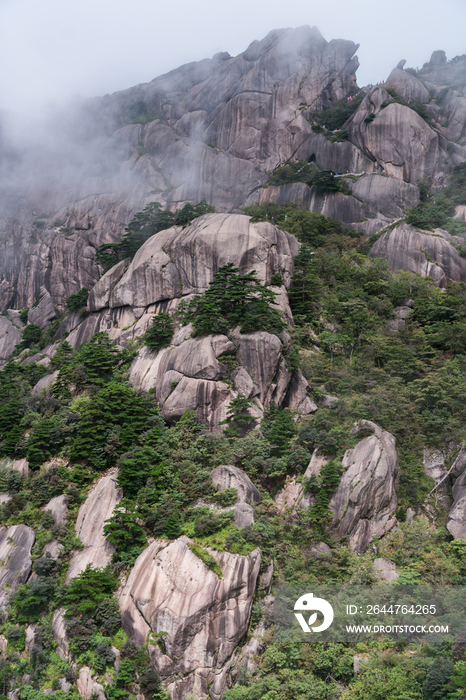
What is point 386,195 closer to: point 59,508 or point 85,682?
point 59,508

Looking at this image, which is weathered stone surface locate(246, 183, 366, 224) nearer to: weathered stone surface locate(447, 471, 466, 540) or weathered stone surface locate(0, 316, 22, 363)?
weathered stone surface locate(0, 316, 22, 363)

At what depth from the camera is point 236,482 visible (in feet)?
74.2

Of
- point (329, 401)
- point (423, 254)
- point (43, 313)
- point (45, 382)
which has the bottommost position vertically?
point (43, 313)

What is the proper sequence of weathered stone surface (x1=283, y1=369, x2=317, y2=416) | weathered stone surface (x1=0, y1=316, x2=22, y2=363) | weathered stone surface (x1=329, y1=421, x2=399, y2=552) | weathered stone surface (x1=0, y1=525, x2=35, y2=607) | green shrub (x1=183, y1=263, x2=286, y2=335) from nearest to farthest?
1. weathered stone surface (x1=329, y1=421, x2=399, y2=552)
2. weathered stone surface (x1=0, y1=525, x2=35, y2=607)
3. weathered stone surface (x1=283, y1=369, x2=317, y2=416)
4. green shrub (x1=183, y1=263, x2=286, y2=335)
5. weathered stone surface (x1=0, y1=316, x2=22, y2=363)

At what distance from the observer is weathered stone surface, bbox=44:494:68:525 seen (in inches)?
928

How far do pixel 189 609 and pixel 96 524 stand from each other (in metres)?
7.07

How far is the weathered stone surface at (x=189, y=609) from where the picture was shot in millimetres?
17547

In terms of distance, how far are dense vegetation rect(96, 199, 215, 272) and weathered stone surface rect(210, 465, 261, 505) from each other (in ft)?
87.3

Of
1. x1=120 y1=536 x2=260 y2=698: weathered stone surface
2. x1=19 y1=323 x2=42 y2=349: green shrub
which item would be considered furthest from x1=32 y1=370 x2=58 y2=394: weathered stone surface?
x1=120 y1=536 x2=260 y2=698: weathered stone surface

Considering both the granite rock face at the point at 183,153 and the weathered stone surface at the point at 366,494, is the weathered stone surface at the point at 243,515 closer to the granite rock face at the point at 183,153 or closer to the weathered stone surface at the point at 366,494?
the weathered stone surface at the point at 366,494

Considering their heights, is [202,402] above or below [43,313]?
above

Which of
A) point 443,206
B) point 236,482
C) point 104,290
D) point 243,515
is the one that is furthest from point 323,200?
point 243,515

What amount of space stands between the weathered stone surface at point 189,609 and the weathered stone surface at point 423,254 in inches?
1260

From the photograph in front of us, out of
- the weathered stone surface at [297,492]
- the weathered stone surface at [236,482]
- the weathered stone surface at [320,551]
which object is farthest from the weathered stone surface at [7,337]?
the weathered stone surface at [320,551]
